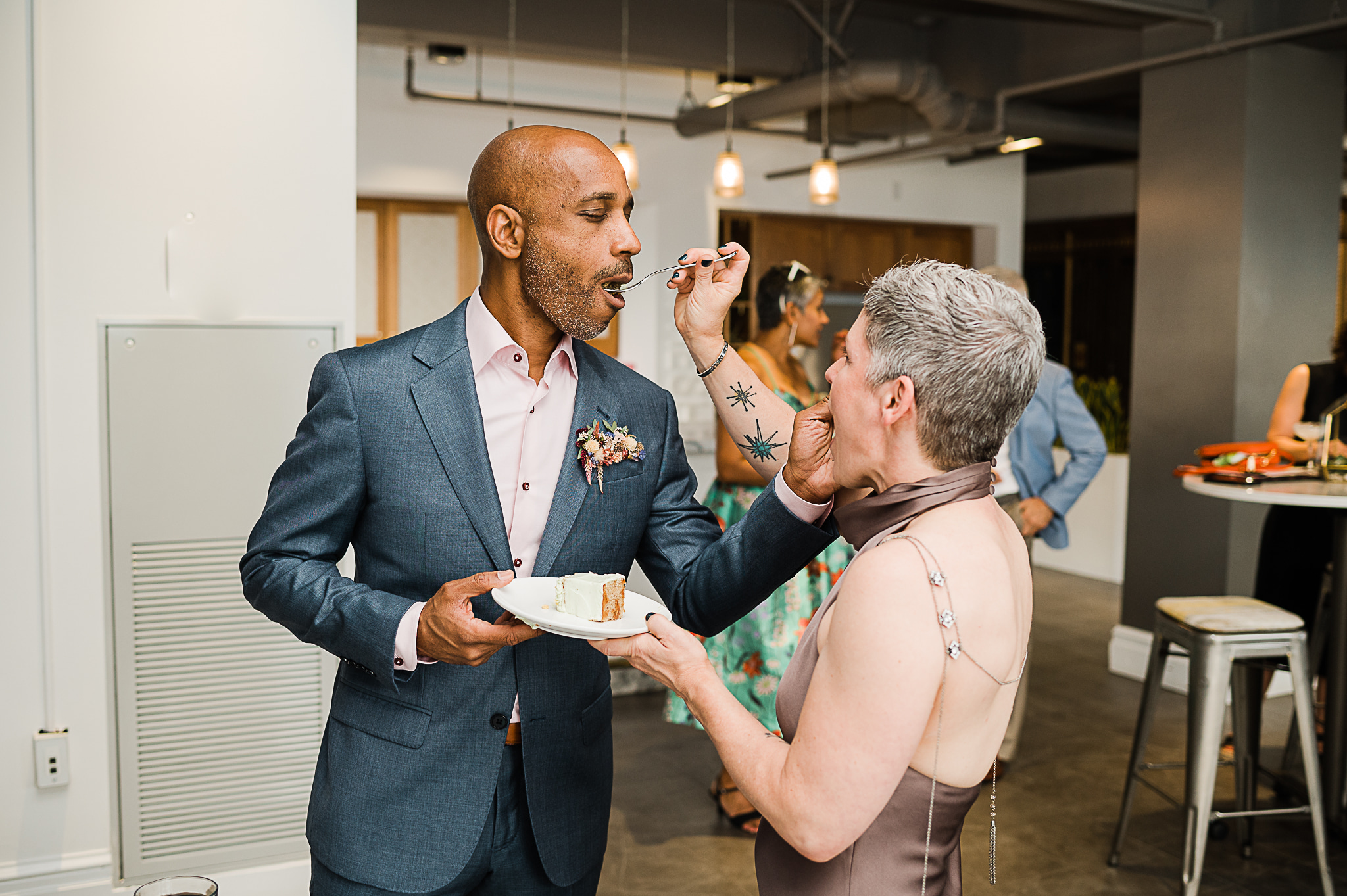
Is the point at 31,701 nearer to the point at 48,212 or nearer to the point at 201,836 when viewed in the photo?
the point at 201,836

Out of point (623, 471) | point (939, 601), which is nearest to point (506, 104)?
point (623, 471)

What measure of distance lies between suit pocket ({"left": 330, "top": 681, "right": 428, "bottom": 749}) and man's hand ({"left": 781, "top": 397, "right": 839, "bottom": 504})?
619mm

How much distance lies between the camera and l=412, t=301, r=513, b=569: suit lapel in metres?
1.51

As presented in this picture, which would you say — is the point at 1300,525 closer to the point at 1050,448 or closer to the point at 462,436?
the point at 1050,448

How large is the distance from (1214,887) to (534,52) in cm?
526

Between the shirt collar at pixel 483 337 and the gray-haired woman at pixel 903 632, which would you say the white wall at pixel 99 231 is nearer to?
the shirt collar at pixel 483 337

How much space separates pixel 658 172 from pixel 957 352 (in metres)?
6.54

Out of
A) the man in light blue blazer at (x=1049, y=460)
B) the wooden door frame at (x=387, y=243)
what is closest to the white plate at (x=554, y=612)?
the man in light blue blazer at (x=1049, y=460)

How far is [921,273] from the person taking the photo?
130 centimetres

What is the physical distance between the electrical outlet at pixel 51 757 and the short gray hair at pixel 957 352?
227 centimetres

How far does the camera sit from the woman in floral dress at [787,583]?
3.61m

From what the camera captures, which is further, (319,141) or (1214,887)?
(1214,887)

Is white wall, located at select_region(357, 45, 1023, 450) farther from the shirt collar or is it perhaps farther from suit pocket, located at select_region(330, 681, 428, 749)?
suit pocket, located at select_region(330, 681, 428, 749)

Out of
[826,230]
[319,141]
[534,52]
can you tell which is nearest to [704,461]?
[826,230]
